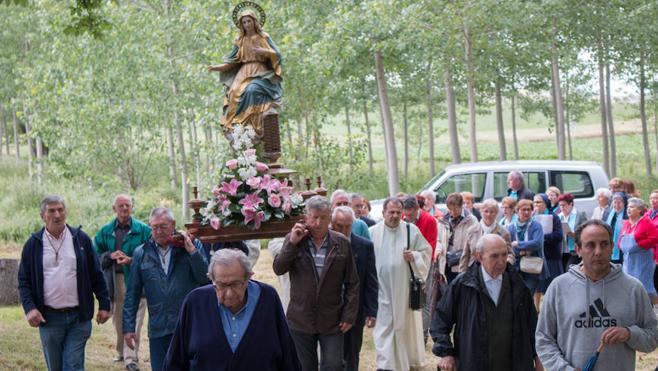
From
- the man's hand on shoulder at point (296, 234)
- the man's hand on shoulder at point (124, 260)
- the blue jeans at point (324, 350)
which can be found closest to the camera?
the man's hand on shoulder at point (296, 234)

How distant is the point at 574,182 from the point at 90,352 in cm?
1019

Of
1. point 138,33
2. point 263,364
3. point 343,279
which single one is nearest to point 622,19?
point 138,33

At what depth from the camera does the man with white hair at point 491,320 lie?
21.8ft

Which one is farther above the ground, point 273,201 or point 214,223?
point 273,201

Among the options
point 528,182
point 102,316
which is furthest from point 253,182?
point 528,182

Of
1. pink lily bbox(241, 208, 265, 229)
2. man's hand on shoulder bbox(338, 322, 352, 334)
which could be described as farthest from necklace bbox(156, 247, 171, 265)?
pink lily bbox(241, 208, 265, 229)

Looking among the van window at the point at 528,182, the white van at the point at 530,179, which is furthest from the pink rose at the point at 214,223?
the van window at the point at 528,182

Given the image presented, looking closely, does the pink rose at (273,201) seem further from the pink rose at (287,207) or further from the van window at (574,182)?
the van window at (574,182)

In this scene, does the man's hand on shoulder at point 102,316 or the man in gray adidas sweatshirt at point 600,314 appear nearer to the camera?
the man in gray adidas sweatshirt at point 600,314

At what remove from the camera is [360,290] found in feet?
30.0

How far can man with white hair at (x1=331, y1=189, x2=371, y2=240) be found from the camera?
10.5 metres

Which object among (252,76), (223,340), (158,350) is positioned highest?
(252,76)

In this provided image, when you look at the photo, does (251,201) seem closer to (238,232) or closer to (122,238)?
(238,232)

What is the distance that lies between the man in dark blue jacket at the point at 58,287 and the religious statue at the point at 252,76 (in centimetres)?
459
